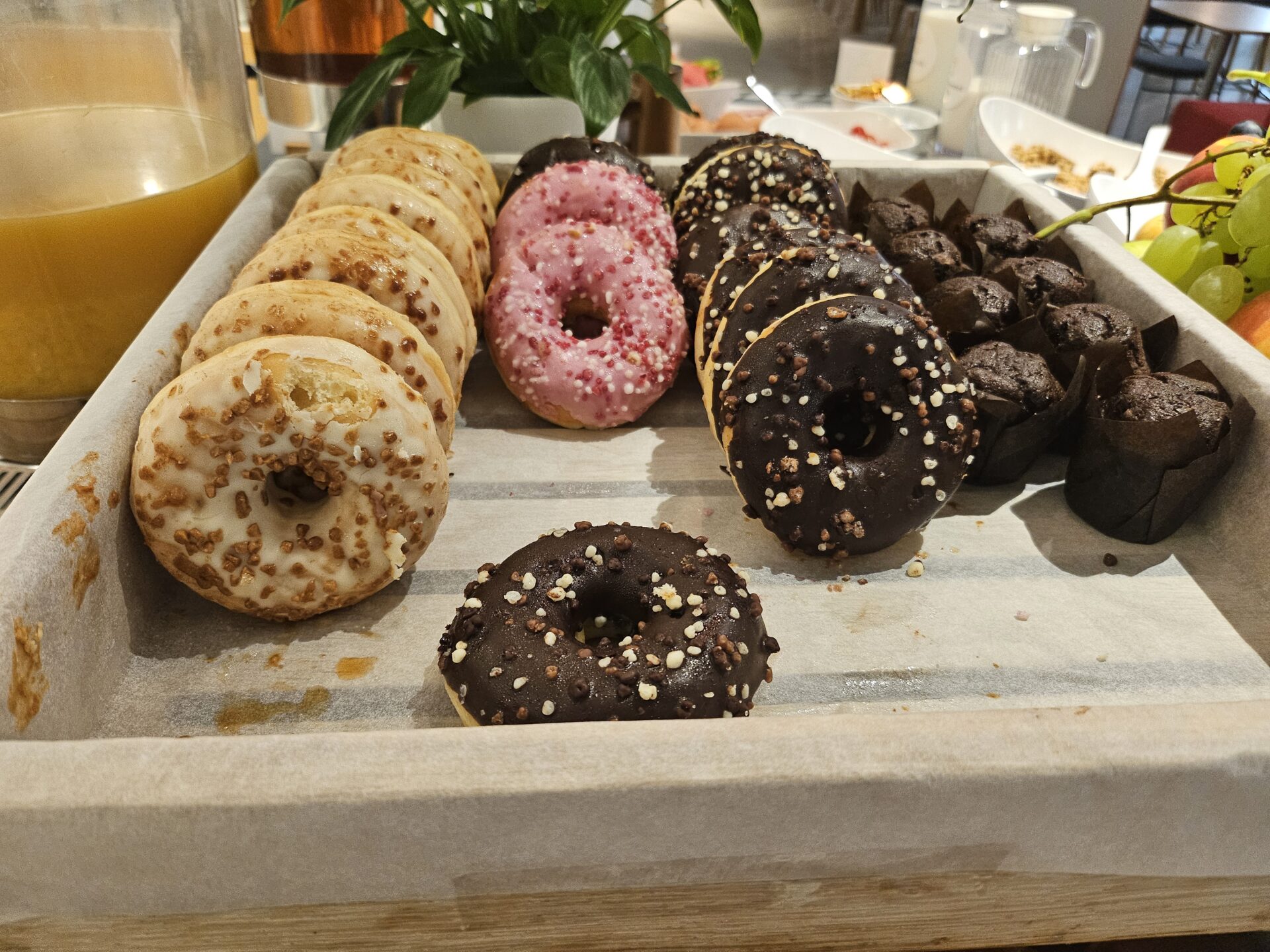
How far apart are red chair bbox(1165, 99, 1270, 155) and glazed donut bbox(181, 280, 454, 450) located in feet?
9.11

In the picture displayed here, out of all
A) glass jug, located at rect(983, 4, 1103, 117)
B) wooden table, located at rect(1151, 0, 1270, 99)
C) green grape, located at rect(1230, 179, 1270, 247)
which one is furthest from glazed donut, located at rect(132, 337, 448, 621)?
wooden table, located at rect(1151, 0, 1270, 99)

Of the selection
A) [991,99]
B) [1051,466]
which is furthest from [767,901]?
[991,99]

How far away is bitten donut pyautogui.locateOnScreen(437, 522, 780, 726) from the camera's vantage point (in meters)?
1.00

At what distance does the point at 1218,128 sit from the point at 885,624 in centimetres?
255

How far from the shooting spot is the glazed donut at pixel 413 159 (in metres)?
1.69

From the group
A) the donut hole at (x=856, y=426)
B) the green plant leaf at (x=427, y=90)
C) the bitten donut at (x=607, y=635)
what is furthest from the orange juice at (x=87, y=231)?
the donut hole at (x=856, y=426)

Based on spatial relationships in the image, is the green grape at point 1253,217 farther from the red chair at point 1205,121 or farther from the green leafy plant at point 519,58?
the red chair at point 1205,121

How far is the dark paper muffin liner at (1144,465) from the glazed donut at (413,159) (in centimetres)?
124

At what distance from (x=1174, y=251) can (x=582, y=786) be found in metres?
1.62

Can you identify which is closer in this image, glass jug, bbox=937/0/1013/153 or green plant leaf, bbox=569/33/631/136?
green plant leaf, bbox=569/33/631/136

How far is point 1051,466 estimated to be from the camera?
5.39ft

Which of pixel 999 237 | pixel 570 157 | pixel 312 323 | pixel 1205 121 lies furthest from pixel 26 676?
pixel 1205 121

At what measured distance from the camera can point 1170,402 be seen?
140 centimetres

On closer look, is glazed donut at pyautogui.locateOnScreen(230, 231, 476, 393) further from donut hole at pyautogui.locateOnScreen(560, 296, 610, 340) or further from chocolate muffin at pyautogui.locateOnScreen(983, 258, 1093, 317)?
chocolate muffin at pyautogui.locateOnScreen(983, 258, 1093, 317)
